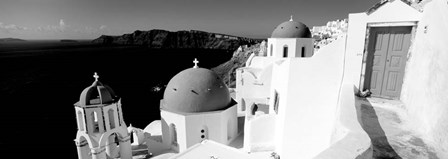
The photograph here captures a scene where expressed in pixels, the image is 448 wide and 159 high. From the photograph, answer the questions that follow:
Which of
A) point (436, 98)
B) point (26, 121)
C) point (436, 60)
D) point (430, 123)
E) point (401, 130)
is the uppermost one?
point (436, 60)

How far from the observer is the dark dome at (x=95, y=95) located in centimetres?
1031

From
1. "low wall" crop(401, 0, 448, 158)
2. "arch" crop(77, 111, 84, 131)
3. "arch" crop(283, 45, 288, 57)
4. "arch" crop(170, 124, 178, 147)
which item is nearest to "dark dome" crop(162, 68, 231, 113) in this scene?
"arch" crop(170, 124, 178, 147)

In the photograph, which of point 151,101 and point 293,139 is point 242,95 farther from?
point 151,101

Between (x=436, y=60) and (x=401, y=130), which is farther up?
(x=436, y=60)

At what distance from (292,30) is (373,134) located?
1358 centimetres

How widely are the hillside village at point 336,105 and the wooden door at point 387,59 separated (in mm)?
22

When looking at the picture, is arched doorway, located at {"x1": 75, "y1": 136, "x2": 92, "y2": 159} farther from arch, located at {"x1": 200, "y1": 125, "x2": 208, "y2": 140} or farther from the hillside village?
arch, located at {"x1": 200, "y1": 125, "x2": 208, "y2": 140}

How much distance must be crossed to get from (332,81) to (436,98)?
125 inches

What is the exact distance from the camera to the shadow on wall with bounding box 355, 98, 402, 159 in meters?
3.14

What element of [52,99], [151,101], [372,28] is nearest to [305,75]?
[372,28]

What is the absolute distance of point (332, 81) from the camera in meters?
6.79

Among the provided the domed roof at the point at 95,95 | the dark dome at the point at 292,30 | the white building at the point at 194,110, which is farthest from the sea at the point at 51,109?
the dark dome at the point at 292,30

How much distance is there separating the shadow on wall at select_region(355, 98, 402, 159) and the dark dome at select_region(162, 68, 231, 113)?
744 cm

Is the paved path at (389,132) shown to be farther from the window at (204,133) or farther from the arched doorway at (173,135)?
the arched doorway at (173,135)
